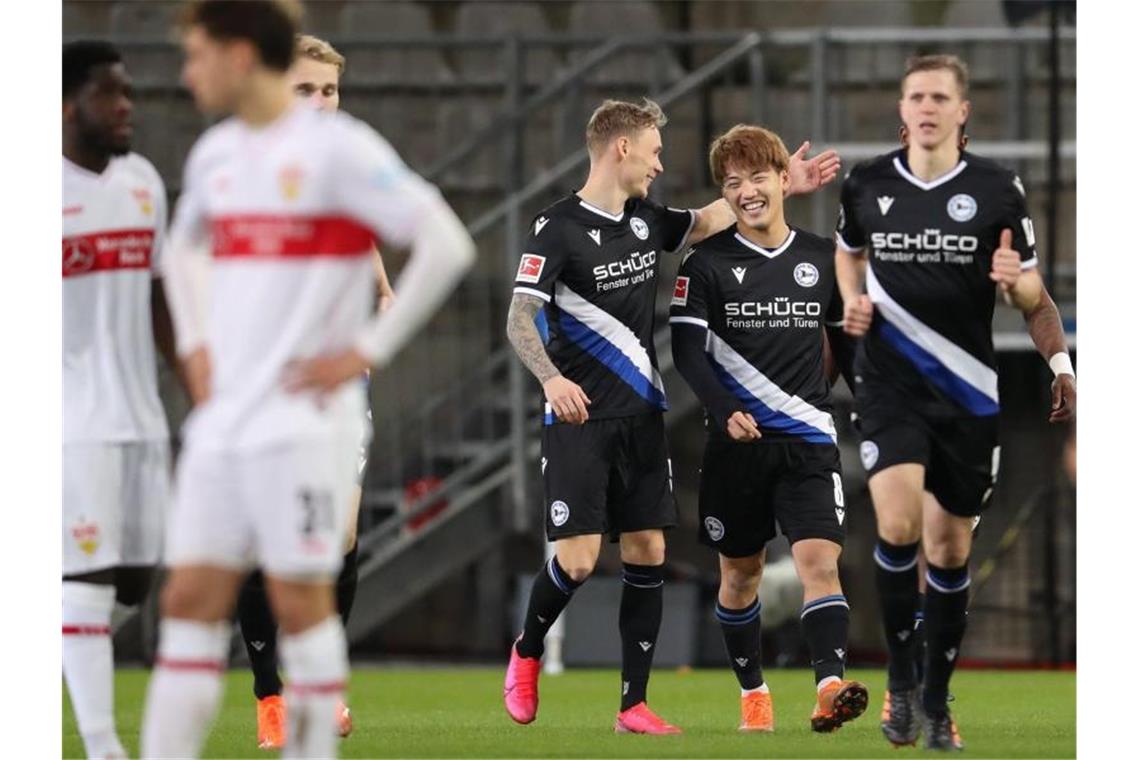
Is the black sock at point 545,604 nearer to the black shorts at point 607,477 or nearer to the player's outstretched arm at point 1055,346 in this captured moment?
the black shorts at point 607,477

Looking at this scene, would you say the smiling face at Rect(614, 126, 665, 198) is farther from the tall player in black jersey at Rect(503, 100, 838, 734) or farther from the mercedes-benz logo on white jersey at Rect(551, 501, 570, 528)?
the mercedes-benz logo on white jersey at Rect(551, 501, 570, 528)

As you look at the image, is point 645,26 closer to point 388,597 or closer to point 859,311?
point 388,597

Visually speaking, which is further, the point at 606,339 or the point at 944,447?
the point at 606,339

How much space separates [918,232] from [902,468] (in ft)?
2.32

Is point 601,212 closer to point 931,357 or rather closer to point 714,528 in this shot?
point 714,528

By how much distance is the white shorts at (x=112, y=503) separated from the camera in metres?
5.91

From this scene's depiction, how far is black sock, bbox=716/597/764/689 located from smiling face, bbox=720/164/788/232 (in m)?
1.36

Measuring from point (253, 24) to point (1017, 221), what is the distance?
2.67 m

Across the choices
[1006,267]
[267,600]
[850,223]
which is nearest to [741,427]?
[850,223]

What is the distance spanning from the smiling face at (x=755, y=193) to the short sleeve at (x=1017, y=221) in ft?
4.51

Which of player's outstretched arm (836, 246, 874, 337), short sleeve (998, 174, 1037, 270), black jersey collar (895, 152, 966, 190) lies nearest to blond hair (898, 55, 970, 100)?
black jersey collar (895, 152, 966, 190)

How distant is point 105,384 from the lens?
5988mm

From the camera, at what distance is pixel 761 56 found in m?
14.5
